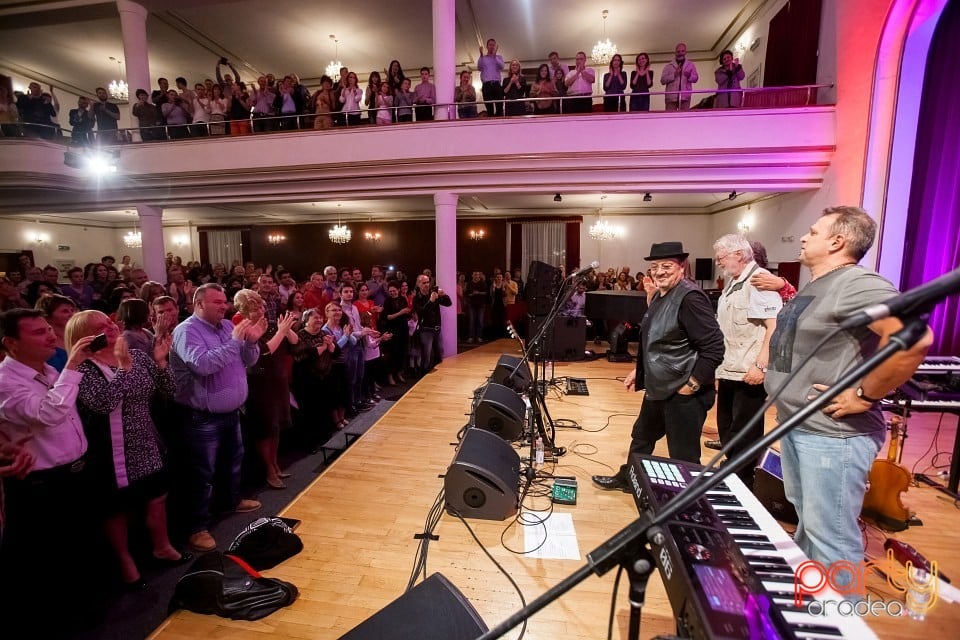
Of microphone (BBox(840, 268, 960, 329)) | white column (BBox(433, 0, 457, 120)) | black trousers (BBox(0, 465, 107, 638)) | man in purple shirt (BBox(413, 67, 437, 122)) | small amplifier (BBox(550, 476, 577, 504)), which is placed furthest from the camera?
man in purple shirt (BBox(413, 67, 437, 122))

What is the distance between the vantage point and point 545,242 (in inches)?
500

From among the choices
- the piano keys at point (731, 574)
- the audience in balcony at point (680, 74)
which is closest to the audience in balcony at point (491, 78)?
the audience in balcony at point (680, 74)

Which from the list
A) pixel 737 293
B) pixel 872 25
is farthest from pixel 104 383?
pixel 872 25

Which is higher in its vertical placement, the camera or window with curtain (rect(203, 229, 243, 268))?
window with curtain (rect(203, 229, 243, 268))

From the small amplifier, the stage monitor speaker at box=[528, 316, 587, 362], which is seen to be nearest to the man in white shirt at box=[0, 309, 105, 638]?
the small amplifier

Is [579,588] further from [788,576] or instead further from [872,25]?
[872,25]

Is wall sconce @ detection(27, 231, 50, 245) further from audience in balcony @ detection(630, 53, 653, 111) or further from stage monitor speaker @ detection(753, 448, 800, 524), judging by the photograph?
stage monitor speaker @ detection(753, 448, 800, 524)

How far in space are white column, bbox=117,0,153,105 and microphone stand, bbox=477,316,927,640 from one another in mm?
11362

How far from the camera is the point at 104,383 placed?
2.28 m

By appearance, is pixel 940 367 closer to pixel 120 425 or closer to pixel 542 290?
pixel 542 290

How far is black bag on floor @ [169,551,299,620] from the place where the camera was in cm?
200

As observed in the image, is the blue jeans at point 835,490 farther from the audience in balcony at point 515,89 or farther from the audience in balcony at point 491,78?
the audience in balcony at point 491,78

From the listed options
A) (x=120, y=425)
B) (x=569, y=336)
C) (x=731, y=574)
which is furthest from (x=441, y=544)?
(x=569, y=336)

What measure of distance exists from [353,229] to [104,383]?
12301mm
